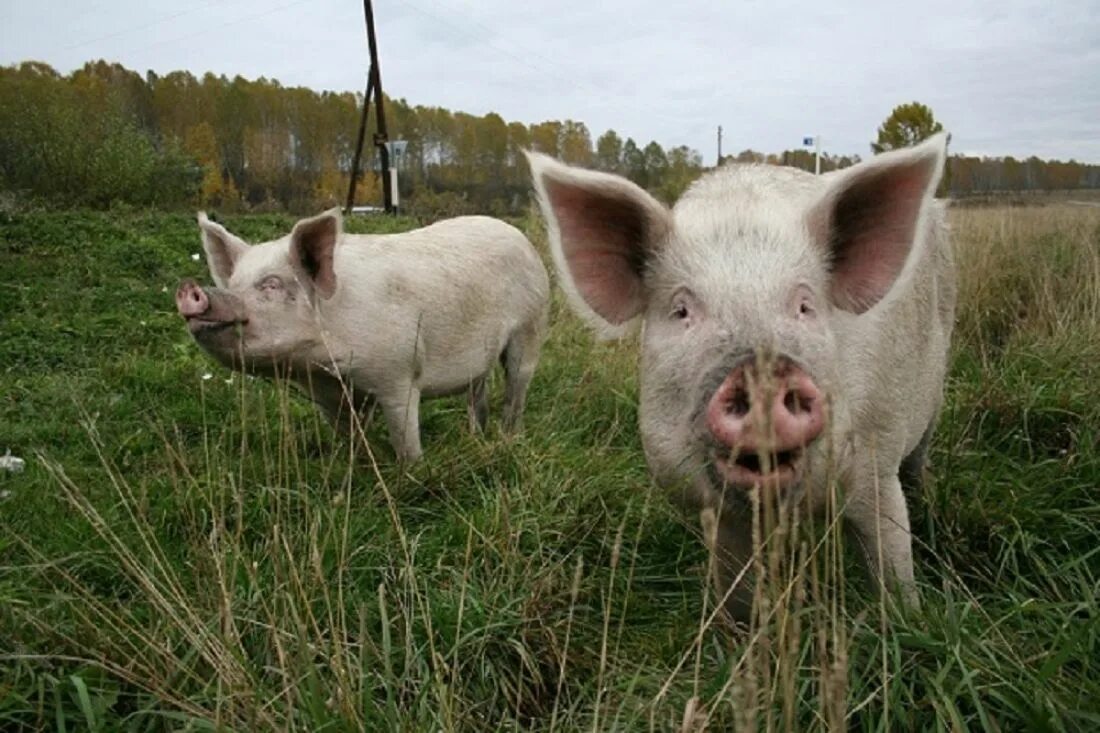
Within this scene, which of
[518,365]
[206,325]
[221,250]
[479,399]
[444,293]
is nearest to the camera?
[206,325]

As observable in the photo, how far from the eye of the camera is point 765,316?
2.27 m

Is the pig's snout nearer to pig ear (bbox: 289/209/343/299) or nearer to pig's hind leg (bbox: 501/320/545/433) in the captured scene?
pig ear (bbox: 289/209/343/299)

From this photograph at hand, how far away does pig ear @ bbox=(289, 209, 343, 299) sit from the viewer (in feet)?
15.7

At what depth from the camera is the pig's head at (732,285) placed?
208cm

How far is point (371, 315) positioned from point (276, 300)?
0.57 metres

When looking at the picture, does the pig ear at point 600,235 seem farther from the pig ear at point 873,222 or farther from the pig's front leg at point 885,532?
the pig's front leg at point 885,532

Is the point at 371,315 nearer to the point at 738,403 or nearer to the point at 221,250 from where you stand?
the point at 221,250

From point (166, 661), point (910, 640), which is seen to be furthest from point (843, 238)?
point (166, 661)

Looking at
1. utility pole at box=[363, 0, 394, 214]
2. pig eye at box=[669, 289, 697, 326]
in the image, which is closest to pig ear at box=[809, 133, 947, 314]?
pig eye at box=[669, 289, 697, 326]

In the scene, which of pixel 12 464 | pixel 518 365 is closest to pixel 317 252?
pixel 12 464

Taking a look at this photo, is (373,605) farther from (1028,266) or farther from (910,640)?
(1028,266)

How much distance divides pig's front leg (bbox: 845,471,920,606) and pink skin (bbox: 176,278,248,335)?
3.21 metres

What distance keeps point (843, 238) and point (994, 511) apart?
1443 millimetres

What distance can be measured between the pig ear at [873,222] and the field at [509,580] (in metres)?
0.79
